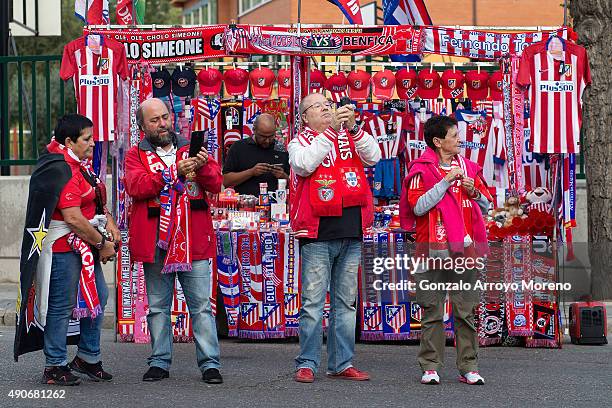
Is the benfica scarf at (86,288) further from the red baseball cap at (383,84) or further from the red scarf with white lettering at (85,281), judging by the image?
→ the red baseball cap at (383,84)

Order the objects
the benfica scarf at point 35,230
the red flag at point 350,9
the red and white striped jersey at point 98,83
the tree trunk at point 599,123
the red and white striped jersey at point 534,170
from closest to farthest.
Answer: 1. the benfica scarf at point 35,230
2. the red and white striped jersey at point 98,83
3. the red and white striped jersey at point 534,170
4. the red flag at point 350,9
5. the tree trunk at point 599,123

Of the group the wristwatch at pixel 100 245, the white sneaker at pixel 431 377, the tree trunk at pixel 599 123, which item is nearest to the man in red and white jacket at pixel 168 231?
the wristwatch at pixel 100 245

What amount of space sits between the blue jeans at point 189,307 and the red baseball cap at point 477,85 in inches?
152

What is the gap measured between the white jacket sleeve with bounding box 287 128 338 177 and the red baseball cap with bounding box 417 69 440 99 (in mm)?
2973

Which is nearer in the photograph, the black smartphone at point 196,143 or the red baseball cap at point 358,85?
the black smartphone at point 196,143

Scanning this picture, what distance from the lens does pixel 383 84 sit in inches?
395

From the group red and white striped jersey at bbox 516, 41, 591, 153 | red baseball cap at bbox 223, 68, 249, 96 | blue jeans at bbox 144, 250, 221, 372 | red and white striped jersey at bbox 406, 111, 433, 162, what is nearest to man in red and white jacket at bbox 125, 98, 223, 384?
blue jeans at bbox 144, 250, 221, 372

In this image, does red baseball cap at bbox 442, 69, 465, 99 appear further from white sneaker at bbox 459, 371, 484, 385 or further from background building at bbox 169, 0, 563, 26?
background building at bbox 169, 0, 563, 26

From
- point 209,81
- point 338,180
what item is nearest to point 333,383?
point 338,180

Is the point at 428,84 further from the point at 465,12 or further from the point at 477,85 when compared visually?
the point at 465,12

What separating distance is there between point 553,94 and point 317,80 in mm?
2227

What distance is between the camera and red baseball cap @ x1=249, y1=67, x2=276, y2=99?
32.8 ft

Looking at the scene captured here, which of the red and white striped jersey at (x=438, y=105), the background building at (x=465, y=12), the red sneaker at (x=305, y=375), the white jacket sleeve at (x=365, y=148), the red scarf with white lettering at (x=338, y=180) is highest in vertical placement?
the background building at (x=465, y=12)

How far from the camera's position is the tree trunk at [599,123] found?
11.0m
